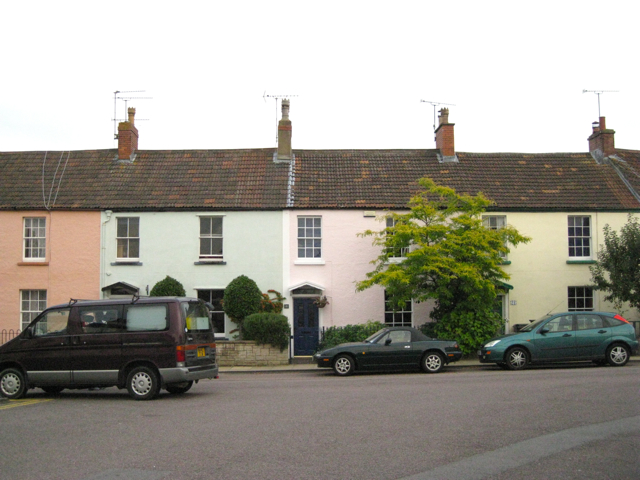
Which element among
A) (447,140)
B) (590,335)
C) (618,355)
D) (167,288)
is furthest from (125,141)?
(618,355)

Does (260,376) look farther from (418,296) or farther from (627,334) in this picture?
Result: (627,334)

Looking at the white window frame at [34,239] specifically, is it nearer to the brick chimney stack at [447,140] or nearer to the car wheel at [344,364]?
the car wheel at [344,364]

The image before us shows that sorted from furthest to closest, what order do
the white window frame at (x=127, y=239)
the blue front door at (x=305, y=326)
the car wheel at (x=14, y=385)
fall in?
the white window frame at (x=127, y=239), the blue front door at (x=305, y=326), the car wheel at (x=14, y=385)

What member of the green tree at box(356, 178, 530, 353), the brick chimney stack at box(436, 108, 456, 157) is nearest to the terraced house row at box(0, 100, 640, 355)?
the brick chimney stack at box(436, 108, 456, 157)

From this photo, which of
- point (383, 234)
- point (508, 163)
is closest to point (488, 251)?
point (383, 234)

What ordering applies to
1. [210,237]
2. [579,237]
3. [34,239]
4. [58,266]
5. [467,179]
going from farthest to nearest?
[467,179] < [34,239] < [579,237] < [58,266] < [210,237]

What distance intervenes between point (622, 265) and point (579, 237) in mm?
2808

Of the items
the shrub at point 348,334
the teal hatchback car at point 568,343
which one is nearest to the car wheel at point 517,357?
the teal hatchback car at point 568,343

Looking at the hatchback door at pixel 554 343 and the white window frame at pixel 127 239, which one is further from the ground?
the white window frame at pixel 127 239

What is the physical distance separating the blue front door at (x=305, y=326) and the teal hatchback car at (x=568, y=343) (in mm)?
6888

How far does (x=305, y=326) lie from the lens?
22.9 m

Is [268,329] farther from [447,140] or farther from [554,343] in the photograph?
[447,140]

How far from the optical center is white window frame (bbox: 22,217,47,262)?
78.4 ft

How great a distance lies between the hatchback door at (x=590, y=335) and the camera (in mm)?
17703
